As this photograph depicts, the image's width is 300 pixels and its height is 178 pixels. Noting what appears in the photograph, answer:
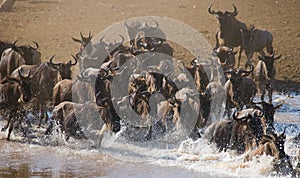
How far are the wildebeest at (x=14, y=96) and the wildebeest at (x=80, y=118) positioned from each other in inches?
24.4

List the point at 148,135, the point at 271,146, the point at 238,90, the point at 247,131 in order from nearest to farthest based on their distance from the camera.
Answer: the point at 271,146 < the point at 247,131 < the point at 148,135 < the point at 238,90

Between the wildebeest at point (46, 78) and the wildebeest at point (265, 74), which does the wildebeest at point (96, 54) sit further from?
the wildebeest at point (265, 74)

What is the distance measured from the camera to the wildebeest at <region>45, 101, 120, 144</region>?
1238cm

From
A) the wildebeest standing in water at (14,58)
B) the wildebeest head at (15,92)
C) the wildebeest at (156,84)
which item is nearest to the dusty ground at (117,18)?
the wildebeest standing in water at (14,58)

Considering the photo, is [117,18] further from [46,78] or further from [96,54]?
[46,78]

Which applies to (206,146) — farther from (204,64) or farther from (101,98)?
(204,64)

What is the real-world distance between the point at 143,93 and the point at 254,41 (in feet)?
18.3

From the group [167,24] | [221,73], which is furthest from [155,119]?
[167,24]

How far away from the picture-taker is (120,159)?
471 inches

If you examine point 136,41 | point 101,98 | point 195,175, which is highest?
point 136,41

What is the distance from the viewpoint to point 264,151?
35.7ft

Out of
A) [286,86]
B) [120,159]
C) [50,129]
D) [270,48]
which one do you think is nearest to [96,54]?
[50,129]

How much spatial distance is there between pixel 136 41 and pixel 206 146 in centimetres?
533

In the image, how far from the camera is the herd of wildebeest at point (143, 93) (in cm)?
1194
